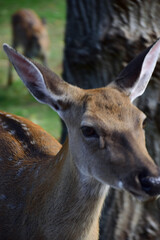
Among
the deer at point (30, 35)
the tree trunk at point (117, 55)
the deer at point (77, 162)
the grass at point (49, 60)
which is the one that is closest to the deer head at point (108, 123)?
the deer at point (77, 162)

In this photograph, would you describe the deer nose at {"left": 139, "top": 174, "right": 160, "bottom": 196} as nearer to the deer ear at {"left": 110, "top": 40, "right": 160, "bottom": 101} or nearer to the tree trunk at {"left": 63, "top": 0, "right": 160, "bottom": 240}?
the deer ear at {"left": 110, "top": 40, "right": 160, "bottom": 101}

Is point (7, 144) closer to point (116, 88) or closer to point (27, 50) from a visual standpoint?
point (116, 88)

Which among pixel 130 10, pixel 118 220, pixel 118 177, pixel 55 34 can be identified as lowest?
pixel 55 34

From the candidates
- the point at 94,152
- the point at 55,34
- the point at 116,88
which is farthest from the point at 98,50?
the point at 55,34

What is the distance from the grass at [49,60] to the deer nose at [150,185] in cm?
470

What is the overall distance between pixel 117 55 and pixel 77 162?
52.1 inches

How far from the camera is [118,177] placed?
294 cm

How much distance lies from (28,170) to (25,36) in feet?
25.1

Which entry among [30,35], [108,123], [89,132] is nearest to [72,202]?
[89,132]

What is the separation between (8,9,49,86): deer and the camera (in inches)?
422

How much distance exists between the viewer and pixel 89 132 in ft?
10.2

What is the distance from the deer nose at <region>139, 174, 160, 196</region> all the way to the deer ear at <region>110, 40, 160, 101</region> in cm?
80

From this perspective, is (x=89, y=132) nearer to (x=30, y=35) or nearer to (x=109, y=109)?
(x=109, y=109)

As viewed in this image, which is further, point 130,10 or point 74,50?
point 74,50
